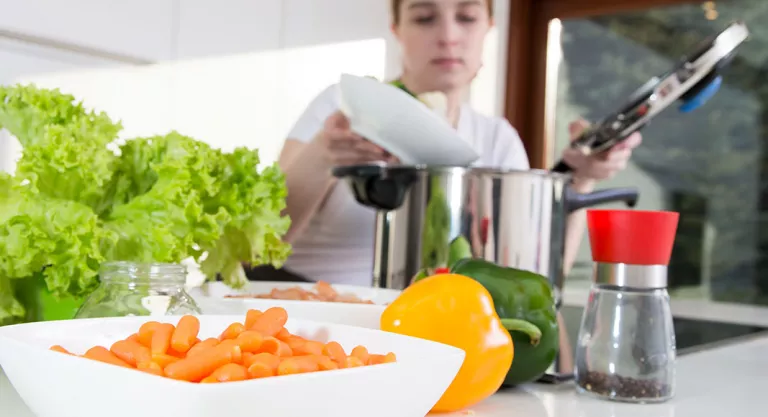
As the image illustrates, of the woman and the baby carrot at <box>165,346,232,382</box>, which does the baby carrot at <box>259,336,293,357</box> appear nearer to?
the baby carrot at <box>165,346,232,382</box>

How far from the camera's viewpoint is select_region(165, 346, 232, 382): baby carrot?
511 millimetres

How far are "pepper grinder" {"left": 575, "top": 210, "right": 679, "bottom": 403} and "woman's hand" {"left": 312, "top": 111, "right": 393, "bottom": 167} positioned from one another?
75cm

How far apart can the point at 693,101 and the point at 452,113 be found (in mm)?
1078

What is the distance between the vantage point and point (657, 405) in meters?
0.80

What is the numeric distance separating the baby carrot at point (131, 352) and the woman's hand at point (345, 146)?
984mm

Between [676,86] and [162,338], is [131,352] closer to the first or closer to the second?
[162,338]

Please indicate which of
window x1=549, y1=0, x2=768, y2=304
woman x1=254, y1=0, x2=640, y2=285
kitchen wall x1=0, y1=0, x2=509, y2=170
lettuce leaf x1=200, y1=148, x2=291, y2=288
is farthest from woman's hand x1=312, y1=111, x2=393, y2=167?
window x1=549, y1=0, x2=768, y2=304

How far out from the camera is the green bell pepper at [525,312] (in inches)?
32.4

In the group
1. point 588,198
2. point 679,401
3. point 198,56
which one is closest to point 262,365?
point 679,401

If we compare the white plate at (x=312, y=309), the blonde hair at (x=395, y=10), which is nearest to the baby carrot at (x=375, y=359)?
the white plate at (x=312, y=309)

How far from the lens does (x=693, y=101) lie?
142 cm

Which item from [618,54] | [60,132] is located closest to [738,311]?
[618,54]

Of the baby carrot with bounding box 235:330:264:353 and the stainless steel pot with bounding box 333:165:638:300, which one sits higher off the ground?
the stainless steel pot with bounding box 333:165:638:300

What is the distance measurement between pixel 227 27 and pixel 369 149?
0.49m
